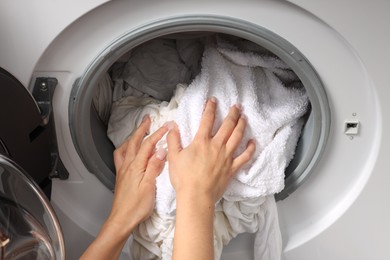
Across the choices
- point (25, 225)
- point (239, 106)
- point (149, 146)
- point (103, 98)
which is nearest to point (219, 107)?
point (239, 106)

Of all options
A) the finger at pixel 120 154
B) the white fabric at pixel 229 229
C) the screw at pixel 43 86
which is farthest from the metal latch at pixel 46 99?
the white fabric at pixel 229 229

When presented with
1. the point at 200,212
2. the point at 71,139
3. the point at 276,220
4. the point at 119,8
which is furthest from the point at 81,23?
the point at 276,220

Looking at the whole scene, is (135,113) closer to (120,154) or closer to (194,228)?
(120,154)

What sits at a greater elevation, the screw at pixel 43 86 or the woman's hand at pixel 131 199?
the screw at pixel 43 86

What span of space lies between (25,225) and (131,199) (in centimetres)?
18

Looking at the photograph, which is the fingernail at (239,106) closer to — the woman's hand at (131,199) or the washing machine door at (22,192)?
the woman's hand at (131,199)

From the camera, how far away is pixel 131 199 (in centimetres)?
85

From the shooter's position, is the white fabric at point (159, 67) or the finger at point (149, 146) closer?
the finger at point (149, 146)

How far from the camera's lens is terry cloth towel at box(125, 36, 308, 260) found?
84 cm

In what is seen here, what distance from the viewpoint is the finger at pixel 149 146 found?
34.0 inches

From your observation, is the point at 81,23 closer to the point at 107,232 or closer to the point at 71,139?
the point at 71,139

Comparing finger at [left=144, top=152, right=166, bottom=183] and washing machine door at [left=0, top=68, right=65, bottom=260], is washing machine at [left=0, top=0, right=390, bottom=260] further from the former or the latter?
finger at [left=144, top=152, right=166, bottom=183]

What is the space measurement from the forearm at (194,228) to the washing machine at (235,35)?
0.18 m

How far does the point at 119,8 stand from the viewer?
0.71 meters
